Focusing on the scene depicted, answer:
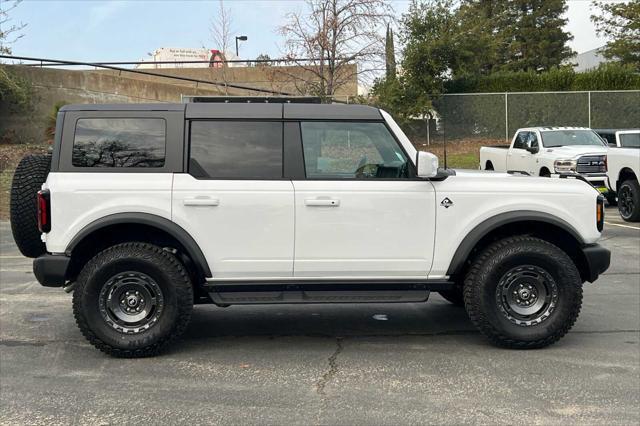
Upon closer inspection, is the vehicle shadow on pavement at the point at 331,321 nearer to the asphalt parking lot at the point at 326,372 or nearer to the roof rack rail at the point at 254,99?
the asphalt parking lot at the point at 326,372

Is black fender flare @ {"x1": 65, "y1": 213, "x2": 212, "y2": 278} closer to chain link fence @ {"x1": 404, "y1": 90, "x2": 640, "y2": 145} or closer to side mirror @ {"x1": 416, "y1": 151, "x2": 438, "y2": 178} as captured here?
side mirror @ {"x1": 416, "y1": 151, "x2": 438, "y2": 178}

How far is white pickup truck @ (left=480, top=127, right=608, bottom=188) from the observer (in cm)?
1416

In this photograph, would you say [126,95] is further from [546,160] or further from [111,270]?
[111,270]

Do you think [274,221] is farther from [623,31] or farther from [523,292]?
[623,31]

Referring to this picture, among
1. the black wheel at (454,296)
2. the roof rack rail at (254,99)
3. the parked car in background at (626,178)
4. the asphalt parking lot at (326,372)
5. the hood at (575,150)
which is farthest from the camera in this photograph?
the hood at (575,150)

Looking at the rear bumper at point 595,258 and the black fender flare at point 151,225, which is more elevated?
the black fender flare at point 151,225

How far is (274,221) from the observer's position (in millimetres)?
4980

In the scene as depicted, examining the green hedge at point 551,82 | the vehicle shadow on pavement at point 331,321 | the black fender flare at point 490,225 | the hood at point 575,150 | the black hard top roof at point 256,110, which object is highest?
the green hedge at point 551,82

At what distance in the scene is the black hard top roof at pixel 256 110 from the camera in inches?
202

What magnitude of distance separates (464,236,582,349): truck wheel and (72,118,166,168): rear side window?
107 inches

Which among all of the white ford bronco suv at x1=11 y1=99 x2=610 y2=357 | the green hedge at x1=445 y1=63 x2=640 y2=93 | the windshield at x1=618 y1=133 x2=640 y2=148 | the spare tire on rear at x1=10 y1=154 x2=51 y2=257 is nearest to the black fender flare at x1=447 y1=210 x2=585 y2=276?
the white ford bronco suv at x1=11 y1=99 x2=610 y2=357

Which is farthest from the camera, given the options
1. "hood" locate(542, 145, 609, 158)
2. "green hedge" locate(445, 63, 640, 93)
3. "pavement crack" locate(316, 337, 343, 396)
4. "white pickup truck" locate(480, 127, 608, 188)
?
"green hedge" locate(445, 63, 640, 93)

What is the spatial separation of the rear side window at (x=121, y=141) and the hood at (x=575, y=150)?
11482mm

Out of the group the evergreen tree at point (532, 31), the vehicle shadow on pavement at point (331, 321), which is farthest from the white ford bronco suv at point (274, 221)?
the evergreen tree at point (532, 31)
